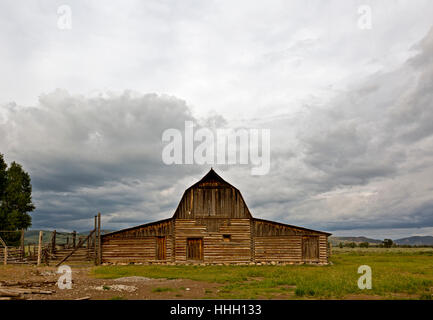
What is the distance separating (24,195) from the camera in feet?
155

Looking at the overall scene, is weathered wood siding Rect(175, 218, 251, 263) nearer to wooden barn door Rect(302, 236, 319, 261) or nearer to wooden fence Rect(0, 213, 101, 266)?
wooden barn door Rect(302, 236, 319, 261)

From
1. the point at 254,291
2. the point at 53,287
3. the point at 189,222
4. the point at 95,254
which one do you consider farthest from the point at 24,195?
the point at 254,291

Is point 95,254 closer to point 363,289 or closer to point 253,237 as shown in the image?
point 253,237

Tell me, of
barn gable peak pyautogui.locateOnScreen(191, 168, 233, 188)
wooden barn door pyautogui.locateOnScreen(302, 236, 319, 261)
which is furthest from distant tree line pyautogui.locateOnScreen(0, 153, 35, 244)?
wooden barn door pyautogui.locateOnScreen(302, 236, 319, 261)

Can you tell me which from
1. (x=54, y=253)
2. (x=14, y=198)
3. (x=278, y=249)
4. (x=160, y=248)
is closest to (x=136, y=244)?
(x=160, y=248)

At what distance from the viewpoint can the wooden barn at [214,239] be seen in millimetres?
32469

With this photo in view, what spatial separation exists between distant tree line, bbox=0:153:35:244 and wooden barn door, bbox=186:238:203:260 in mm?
25822

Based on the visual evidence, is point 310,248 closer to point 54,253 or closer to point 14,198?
point 54,253

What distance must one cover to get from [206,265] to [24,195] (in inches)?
1202

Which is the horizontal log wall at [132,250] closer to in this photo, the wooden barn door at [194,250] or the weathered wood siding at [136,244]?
the weathered wood siding at [136,244]

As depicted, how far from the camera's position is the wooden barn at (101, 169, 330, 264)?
107 feet

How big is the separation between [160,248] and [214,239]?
528 cm
